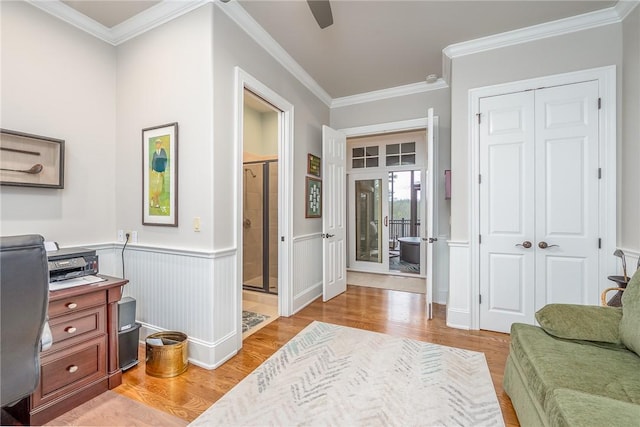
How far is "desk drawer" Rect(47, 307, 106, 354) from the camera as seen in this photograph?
1.70m

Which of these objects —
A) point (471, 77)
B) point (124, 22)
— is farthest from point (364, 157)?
point (124, 22)

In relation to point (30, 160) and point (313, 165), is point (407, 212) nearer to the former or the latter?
point (313, 165)

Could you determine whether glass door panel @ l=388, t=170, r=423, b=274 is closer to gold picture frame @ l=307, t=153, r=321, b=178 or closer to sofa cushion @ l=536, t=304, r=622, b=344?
gold picture frame @ l=307, t=153, r=321, b=178

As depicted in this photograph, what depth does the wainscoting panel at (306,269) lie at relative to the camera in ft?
11.3

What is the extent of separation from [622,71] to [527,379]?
282 cm

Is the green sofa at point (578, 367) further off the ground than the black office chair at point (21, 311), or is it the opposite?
the black office chair at point (21, 311)

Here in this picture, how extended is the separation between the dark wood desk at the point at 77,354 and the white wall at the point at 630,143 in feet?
12.9

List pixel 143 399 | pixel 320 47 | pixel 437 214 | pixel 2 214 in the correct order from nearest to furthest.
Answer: pixel 143 399
pixel 2 214
pixel 320 47
pixel 437 214

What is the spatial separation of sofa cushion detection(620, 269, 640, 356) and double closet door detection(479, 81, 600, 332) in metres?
1.10

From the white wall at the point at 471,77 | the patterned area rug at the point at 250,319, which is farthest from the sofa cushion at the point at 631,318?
the patterned area rug at the point at 250,319

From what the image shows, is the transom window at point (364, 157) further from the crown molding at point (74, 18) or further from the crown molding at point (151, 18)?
the crown molding at point (74, 18)

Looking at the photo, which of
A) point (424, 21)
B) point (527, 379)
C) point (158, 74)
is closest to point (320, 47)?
point (424, 21)

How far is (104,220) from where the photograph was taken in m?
2.64

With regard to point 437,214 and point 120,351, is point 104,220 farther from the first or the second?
point 437,214
